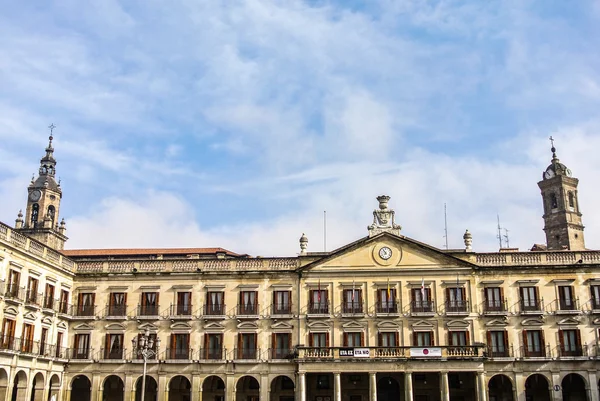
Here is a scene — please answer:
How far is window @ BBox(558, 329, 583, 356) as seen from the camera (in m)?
46.3

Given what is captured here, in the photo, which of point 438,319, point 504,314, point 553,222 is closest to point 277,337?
point 438,319

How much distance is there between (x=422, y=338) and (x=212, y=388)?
16.6 m

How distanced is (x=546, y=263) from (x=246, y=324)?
76.2 ft

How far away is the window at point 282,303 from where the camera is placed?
49.3 meters

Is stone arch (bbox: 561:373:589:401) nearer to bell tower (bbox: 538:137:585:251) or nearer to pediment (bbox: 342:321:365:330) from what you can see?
pediment (bbox: 342:321:365:330)

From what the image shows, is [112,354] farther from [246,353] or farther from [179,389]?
[246,353]

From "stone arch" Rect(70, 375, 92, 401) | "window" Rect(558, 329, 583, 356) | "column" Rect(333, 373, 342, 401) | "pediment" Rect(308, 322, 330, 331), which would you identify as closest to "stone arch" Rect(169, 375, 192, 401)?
"stone arch" Rect(70, 375, 92, 401)

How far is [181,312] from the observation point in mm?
49750

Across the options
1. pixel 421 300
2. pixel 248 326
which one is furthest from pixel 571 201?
pixel 248 326

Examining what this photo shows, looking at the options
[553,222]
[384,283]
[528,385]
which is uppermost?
[553,222]

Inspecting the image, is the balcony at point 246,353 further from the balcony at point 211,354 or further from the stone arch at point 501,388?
the stone arch at point 501,388

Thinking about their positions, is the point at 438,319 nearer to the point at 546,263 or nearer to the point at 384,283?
the point at 384,283

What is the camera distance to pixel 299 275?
49.9 metres

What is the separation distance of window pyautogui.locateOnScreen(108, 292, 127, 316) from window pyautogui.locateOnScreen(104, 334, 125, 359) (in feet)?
5.77
